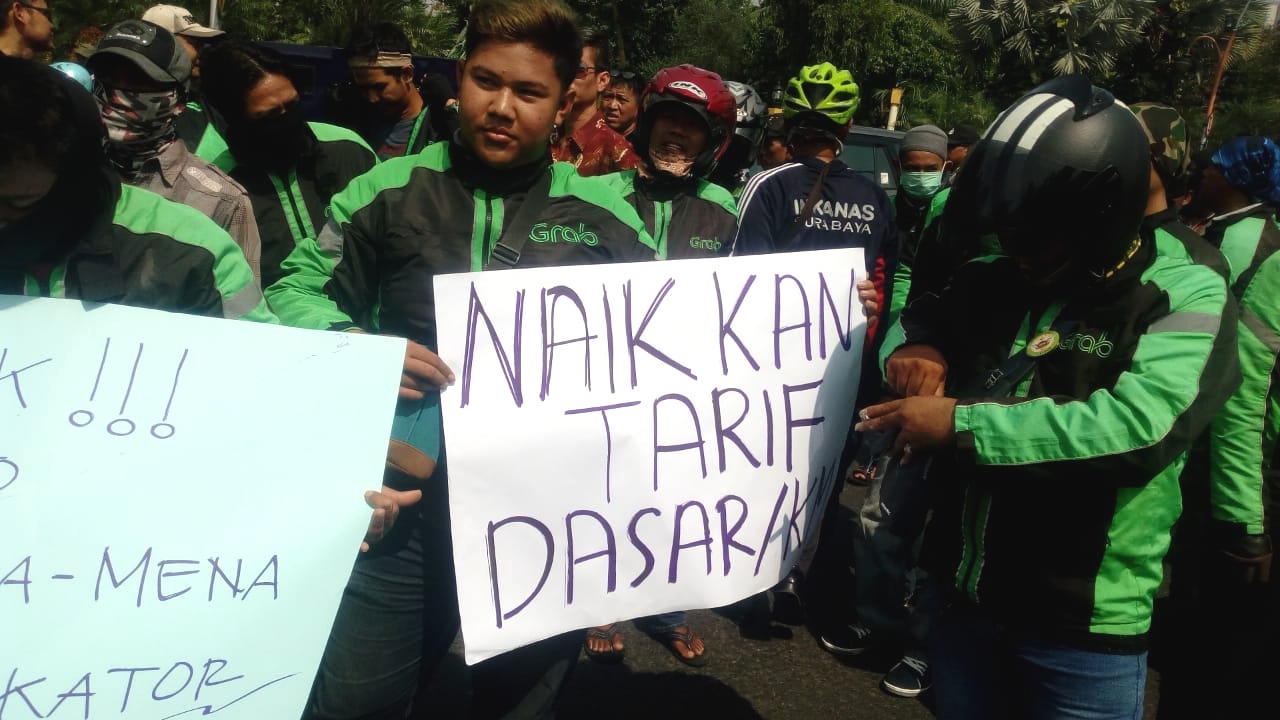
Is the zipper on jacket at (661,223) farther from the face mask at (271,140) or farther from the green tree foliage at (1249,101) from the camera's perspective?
the green tree foliage at (1249,101)

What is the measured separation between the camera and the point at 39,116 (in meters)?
1.39

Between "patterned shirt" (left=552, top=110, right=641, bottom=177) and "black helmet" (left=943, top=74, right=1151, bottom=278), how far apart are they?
244 cm

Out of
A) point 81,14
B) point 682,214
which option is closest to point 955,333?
point 682,214

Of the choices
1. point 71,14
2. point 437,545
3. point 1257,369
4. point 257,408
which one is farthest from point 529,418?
point 71,14

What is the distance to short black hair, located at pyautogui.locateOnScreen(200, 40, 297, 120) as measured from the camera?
3115 millimetres

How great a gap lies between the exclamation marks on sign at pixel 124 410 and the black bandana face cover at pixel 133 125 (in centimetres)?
137

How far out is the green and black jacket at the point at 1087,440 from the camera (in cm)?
151

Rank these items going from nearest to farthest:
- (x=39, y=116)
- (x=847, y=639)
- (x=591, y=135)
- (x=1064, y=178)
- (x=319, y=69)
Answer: (x=39, y=116)
(x=1064, y=178)
(x=847, y=639)
(x=591, y=135)
(x=319, y=69)

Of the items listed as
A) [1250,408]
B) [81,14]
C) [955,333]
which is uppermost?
[81,14]

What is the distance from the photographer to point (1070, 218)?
5.03 ft

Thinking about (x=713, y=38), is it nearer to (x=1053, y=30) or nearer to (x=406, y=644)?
(x=1053, y=30)

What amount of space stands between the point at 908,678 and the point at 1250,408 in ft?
5.59

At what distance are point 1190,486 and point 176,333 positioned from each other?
8.15 feet

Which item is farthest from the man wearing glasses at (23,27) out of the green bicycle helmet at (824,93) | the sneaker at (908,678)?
the sneaker at (908,678)
